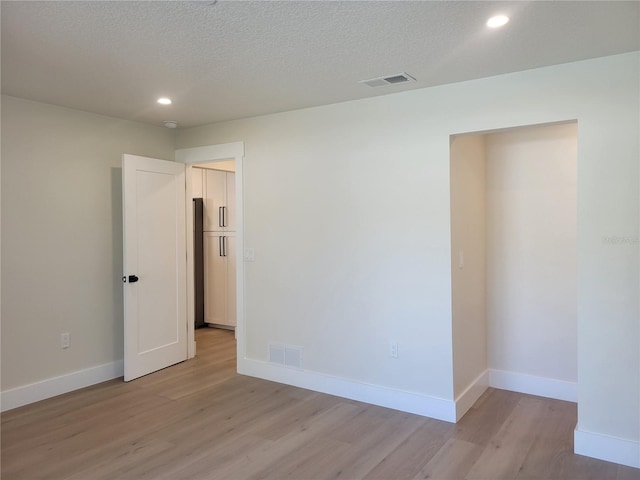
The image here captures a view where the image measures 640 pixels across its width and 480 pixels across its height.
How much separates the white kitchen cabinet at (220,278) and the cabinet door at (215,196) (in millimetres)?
166

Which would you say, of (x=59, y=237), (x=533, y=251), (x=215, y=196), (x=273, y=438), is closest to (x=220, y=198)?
(x=215, y=196)

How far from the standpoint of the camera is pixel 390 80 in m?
3.16

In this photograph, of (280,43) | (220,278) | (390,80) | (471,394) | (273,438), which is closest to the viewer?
(280,43)

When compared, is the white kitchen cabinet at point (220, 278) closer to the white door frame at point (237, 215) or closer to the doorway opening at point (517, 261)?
the white door frame at point (237, 215)

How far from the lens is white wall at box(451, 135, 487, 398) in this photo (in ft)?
11.0

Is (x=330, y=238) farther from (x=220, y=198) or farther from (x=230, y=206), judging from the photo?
(x=220, y=198)

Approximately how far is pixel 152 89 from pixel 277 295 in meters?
1.99

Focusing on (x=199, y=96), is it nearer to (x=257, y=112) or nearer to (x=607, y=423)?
(x=257, y=112)

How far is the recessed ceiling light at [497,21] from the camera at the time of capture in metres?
2.23

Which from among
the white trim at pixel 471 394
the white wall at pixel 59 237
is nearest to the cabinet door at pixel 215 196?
the white wall at pixel 59 237

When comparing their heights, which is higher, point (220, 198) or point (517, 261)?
point (220, 198)

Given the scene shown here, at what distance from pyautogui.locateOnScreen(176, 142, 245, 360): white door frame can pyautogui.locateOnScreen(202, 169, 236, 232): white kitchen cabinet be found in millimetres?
1297

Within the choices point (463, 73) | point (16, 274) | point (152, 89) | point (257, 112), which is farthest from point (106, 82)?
point (463, 73)

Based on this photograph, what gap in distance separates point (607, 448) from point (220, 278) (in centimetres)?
473
